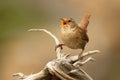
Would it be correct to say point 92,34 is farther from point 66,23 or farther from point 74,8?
point 66,23

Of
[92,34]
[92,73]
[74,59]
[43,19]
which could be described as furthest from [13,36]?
[74,59]

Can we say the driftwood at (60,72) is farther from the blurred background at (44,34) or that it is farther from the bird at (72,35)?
the blurred background at (44,34)

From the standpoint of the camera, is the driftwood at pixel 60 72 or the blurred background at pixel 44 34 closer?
the driftwood at pixel 60 72

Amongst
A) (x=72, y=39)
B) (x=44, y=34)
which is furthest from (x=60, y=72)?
(x=44, y=34)

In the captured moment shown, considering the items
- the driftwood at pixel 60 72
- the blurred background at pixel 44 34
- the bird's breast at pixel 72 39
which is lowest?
the driftwood at pixel 60 72

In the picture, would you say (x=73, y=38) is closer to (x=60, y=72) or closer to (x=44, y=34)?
(x=60, y=72)

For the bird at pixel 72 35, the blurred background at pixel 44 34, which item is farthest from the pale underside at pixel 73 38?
the blurred background at pixel 44 34

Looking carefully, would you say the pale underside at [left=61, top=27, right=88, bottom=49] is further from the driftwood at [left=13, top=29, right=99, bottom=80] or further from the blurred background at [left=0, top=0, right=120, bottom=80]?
the blurred background at [left=0, top=0, right=120, bottom=80]

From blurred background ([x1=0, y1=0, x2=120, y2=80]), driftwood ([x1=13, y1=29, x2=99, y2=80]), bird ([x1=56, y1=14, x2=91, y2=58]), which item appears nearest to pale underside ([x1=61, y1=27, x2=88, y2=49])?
bird ([x1=56, y1=14, x2=91, y2=58])

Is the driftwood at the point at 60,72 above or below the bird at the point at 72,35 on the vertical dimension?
below
